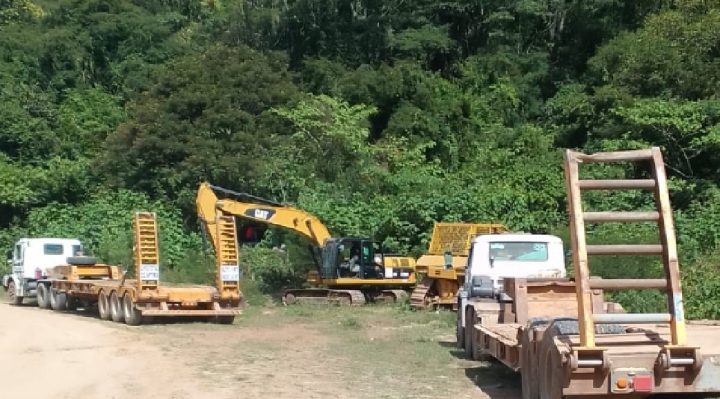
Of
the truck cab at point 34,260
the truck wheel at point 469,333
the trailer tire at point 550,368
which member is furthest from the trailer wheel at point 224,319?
the trailer tire at point 550,368

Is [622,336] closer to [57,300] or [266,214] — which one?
[266,214]

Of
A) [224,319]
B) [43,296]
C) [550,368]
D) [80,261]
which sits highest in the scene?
[80,261]

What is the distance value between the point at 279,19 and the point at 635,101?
947 inches

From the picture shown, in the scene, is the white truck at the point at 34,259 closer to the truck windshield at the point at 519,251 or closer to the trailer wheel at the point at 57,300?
the trailer wheel at the point at 57,300

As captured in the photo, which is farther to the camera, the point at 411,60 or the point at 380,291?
the point at 411,60

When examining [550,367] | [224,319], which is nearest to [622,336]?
[550,367]

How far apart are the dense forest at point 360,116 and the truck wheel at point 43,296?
5.35 m

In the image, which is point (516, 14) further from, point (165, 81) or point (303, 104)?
point (165, 81)

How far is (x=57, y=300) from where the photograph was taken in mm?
29828

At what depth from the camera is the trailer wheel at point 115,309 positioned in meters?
24.8

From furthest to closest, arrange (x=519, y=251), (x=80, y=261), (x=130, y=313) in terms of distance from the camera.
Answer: (x=80, y=261) < (x=130, y=313) < (x=519, y=251)

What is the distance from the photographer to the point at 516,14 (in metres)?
51.8

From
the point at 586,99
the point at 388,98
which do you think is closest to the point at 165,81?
the point at 388,98

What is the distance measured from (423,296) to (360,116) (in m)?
18.6
